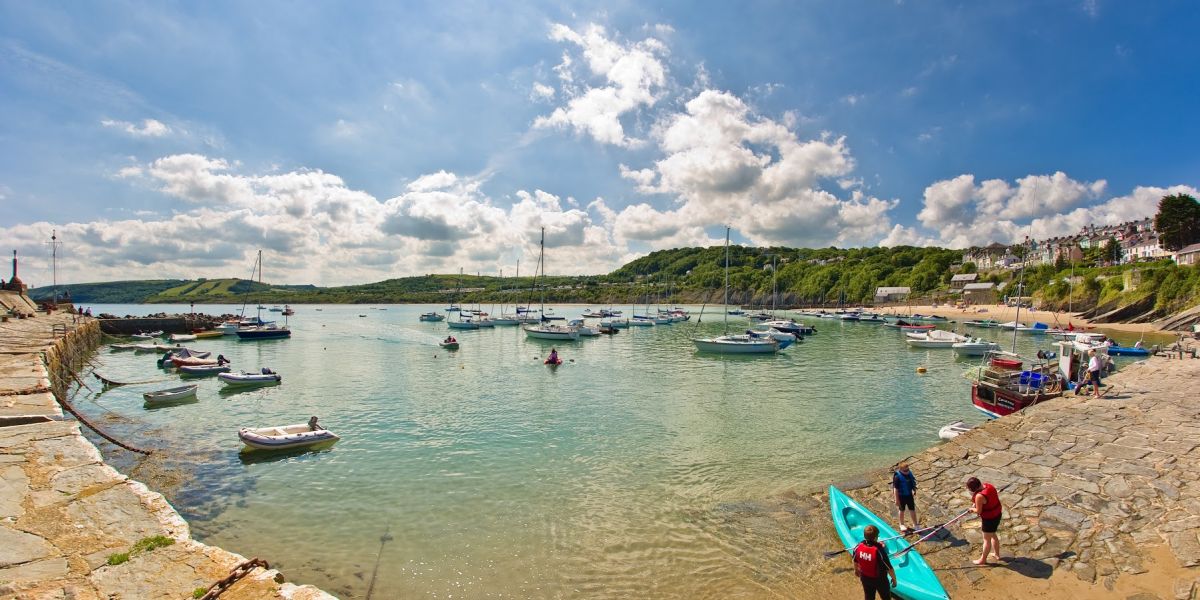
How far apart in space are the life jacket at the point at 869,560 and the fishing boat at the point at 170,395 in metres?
36.8

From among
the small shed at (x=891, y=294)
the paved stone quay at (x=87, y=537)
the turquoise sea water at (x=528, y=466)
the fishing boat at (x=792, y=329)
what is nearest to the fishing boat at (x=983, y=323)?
the fishing boat at (x=792, y=329)

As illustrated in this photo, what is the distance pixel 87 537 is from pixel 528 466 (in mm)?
12317

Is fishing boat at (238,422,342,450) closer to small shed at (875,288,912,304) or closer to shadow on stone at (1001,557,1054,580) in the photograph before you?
shadow on stone at (1001,557,1054,580)

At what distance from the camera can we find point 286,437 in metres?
20.6

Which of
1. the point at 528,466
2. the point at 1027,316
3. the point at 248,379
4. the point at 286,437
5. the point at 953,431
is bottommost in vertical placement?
the point at 528,466

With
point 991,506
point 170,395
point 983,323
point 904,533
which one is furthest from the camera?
point 983,323

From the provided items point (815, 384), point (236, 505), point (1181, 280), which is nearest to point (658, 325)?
point (815, 384)

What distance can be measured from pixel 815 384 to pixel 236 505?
110 feet

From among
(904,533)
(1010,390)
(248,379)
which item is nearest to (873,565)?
(904,533)

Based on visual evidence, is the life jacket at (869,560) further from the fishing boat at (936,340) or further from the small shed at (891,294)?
the small shed at (891,294)

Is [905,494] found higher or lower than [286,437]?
higher

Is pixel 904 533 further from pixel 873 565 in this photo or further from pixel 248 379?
pixel 248 379

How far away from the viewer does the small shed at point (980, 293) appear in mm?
130125

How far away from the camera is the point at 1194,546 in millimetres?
10422
